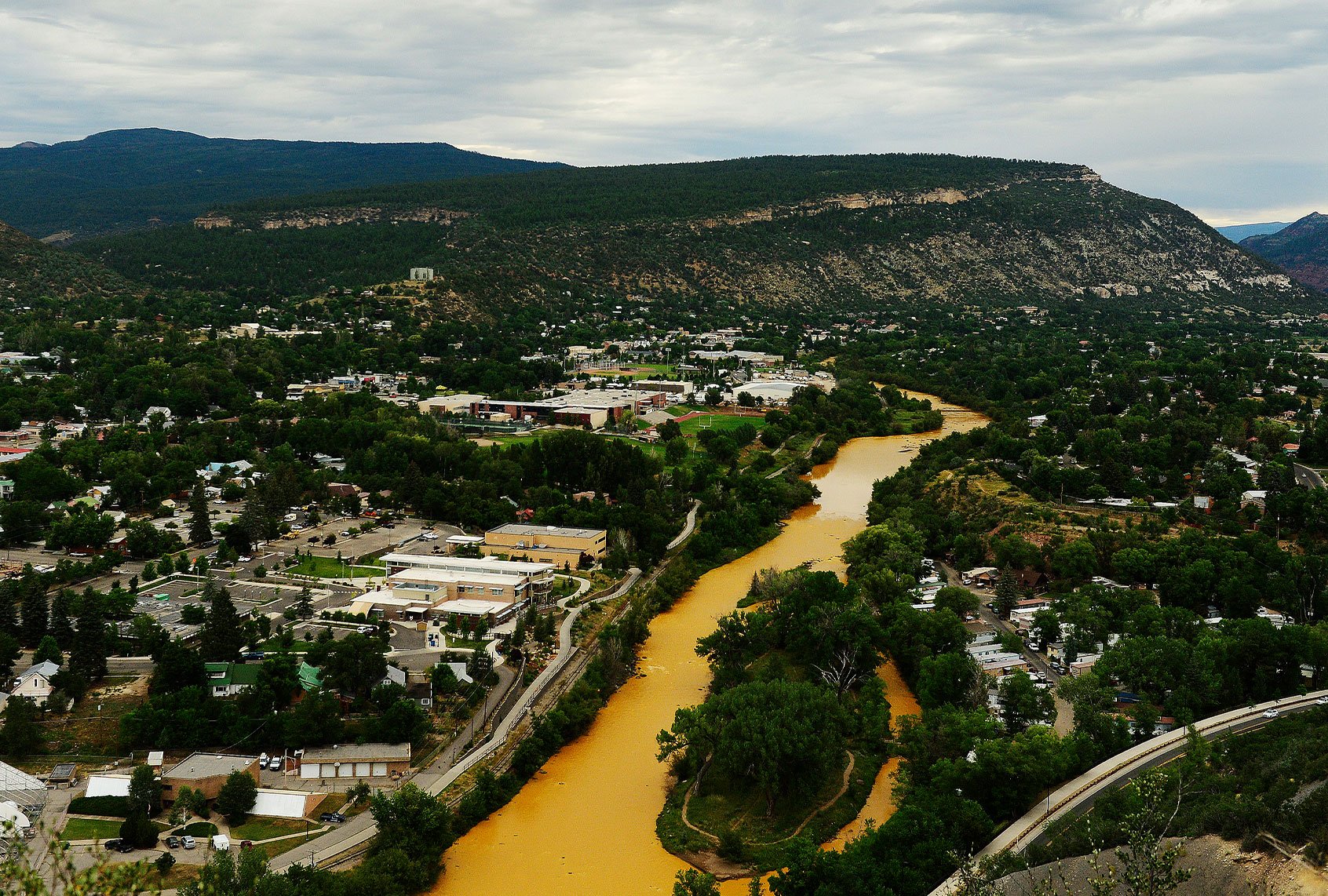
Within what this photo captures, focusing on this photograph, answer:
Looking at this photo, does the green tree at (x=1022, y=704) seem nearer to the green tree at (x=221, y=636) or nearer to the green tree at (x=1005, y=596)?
the green tree at (x=1005, y=596)

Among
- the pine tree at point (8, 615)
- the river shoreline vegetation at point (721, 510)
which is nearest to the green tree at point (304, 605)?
the river shoreline vegetation at point (721, 510)

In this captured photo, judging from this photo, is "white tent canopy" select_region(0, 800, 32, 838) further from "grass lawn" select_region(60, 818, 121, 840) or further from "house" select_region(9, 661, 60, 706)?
"house" select_region(9, 661, 60, 706)

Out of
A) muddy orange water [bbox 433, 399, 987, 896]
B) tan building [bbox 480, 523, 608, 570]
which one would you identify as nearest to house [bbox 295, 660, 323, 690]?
muddy orange water [bbox 433, 399, 987, 896]

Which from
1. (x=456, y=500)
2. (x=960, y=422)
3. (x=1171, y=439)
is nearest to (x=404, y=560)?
(x=456, y=500)

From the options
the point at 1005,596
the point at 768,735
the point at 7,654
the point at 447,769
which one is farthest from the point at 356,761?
the point at 1005,596

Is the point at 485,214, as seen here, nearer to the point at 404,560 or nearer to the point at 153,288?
the point at 153,288

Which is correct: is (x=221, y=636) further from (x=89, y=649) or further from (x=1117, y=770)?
(x=1117, y=770)

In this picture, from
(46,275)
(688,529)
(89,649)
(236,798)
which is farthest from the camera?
(46,275)
